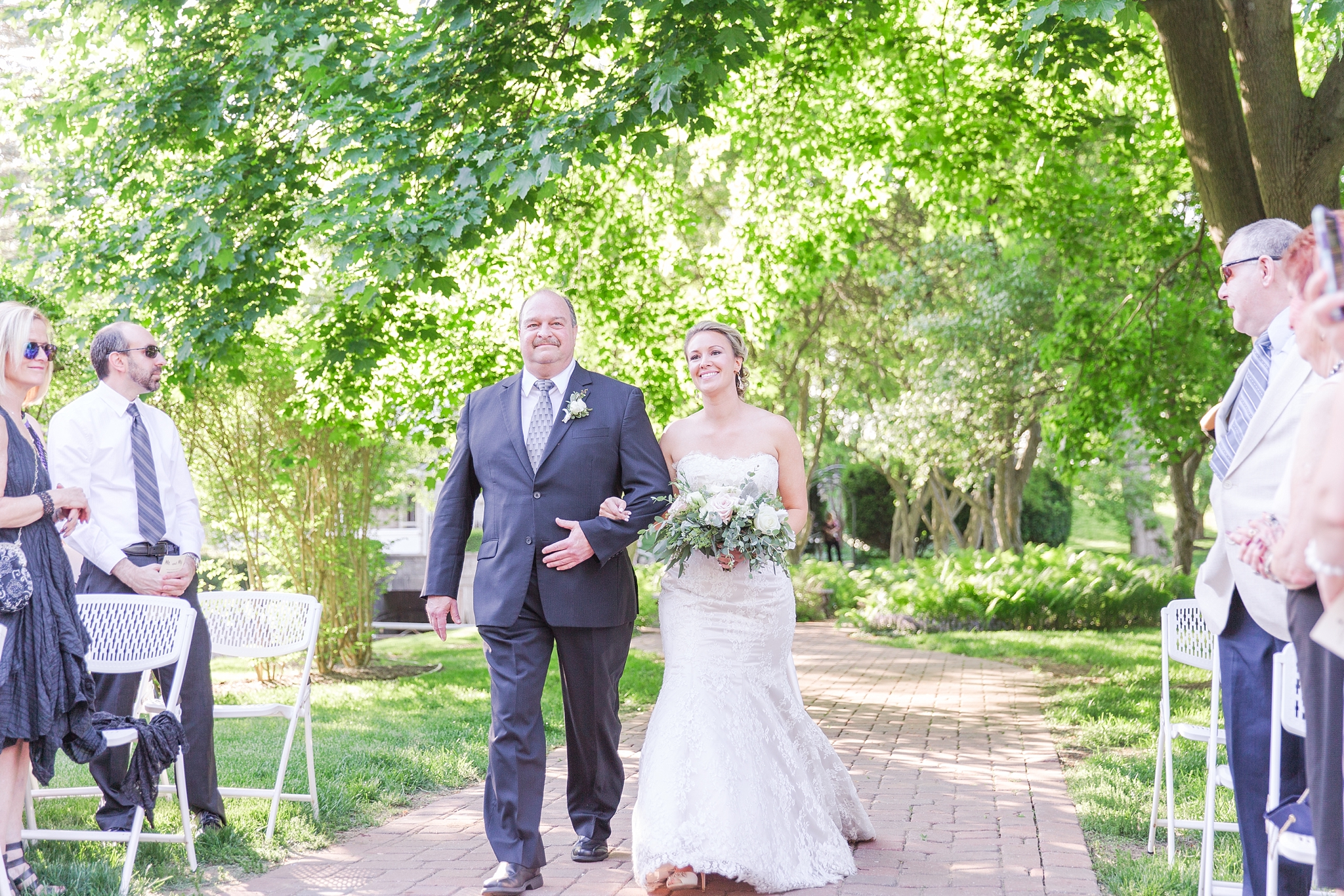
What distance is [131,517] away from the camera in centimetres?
535

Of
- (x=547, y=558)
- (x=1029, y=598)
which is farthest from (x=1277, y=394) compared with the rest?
(x=1029, y=598)

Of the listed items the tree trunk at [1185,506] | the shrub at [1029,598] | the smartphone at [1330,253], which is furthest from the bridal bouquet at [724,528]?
the tree trunk at [1185,506]

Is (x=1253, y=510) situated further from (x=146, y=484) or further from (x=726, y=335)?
(x=146, y=484)

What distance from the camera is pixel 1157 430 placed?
496 inches

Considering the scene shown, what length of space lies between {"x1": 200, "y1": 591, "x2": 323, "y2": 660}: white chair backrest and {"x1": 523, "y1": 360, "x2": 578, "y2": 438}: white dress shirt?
5.32 feet

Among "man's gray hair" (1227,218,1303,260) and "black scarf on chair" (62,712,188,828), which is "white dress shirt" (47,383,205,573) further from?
"man's gray hair" (1227,218,1303,260)

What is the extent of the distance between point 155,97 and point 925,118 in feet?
23.6

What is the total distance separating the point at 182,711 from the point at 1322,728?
4764mm

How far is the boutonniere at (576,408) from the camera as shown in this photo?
487 cm

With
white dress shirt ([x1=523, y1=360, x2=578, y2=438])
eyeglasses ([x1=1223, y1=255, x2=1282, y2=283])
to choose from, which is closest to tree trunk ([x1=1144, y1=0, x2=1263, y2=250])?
eyeglasses ([x1=1223, y1=255, x2=1282, y2=283])

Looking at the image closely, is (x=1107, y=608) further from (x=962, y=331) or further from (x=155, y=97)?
(x=155, y=97)

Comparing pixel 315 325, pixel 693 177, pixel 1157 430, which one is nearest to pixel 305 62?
pixel 315 325

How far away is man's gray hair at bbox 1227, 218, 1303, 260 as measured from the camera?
3.61 m

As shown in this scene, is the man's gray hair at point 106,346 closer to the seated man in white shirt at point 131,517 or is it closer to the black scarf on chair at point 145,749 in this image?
the seated man in white shirt at point 131,517
